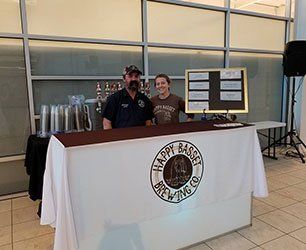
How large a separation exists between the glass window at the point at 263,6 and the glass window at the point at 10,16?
3.50 meters

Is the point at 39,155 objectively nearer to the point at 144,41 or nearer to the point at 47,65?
the point at 47,65

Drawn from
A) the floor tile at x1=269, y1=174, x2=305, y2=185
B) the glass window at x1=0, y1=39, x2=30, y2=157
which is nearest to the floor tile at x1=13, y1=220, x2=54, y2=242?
the glass window at x1=0, y1=39, x2=30, y2=157

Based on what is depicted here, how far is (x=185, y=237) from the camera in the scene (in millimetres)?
2229

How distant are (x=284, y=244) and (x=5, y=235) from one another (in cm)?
256

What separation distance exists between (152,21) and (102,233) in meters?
3.24

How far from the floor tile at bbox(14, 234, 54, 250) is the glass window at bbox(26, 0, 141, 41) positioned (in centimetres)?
240

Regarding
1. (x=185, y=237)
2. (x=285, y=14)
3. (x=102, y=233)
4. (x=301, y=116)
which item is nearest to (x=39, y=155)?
(x=102, y=233)

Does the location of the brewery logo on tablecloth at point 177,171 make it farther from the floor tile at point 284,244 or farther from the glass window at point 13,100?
the glass window at point 13,100

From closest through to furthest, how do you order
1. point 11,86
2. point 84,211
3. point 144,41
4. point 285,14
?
point 84,211 → point 11,86 → point 144,41 → point 285,14

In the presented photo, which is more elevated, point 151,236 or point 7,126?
point 7,126

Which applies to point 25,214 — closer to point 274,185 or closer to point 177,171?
point 177,171

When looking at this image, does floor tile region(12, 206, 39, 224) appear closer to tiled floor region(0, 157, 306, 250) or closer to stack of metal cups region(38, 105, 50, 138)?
tiled floor region(0, 157, 306, 250)

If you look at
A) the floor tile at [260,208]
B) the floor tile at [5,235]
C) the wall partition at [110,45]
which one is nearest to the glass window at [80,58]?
the wall partition at [110,45]

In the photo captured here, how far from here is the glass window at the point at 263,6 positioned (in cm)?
480
